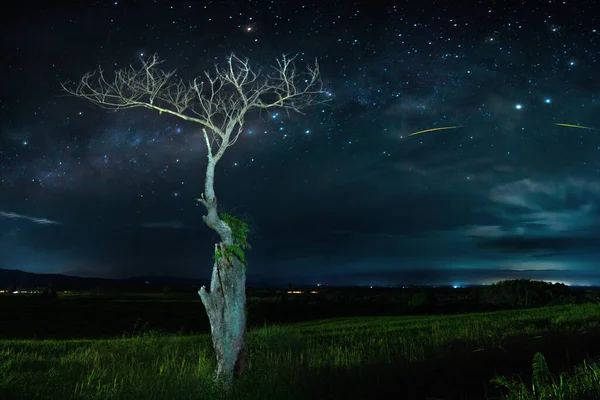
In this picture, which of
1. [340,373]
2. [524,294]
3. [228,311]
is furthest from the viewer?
[524,294]

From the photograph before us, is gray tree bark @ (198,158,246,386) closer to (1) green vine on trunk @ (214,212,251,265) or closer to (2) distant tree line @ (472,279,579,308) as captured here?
(1) green vine on trunk @ (214,212,251,265)

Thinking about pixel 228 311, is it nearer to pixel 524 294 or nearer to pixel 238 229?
pixel 238 229

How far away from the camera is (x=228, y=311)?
1031cm

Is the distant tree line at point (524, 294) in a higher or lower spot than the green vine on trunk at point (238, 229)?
lower

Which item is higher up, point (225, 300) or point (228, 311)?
point (225, 300)

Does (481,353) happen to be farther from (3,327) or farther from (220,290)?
(3,327)

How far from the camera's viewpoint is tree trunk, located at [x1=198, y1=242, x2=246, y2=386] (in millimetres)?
10211

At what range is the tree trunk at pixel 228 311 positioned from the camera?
1021 cm

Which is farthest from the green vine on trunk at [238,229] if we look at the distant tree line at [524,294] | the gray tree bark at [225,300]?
the distant tree line at [524,294]

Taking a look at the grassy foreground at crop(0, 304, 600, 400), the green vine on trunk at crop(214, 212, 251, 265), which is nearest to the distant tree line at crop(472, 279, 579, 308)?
the grassy foreground at crop(0, 304, 600, 400)

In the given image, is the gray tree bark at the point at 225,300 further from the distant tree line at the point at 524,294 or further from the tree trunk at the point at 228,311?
the distant tree line at the point at 524,294

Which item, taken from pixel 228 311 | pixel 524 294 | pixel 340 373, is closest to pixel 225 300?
pixel 228 311

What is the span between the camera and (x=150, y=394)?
313 inches

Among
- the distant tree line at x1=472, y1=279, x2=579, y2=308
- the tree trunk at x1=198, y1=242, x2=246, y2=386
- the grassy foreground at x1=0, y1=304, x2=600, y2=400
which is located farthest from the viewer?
the distant tree line at x1=472, y1=279, x2=579, y2=308
